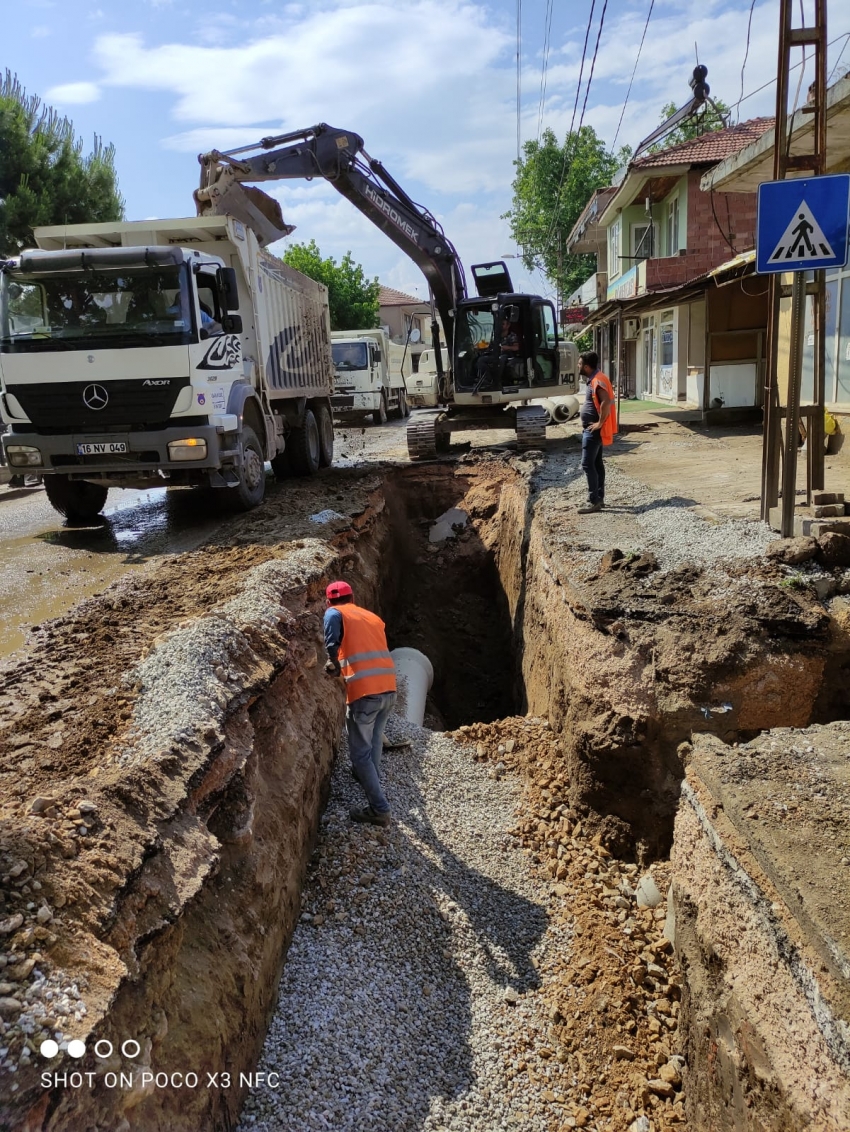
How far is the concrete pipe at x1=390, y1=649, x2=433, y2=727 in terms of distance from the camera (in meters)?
7.51

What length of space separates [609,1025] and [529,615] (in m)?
4.96

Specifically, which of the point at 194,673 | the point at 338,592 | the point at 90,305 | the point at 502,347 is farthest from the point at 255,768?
the point at 502,347

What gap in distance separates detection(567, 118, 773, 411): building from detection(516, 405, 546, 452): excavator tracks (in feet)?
13.1

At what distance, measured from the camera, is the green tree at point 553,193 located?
150ft

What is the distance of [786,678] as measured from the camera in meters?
5.11

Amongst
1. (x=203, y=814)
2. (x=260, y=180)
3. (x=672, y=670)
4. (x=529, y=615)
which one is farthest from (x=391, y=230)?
(x=203, y=814)

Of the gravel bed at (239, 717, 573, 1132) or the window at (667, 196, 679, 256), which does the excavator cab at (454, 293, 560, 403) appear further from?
the window at (667, 196, 679, 256)

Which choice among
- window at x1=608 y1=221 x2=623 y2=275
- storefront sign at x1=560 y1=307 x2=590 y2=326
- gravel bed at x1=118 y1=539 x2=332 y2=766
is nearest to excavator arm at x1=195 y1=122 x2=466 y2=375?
gravel bed at x1=118 y1=539 x2=332 y2=766

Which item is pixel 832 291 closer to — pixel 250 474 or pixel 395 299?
pixel 250 474

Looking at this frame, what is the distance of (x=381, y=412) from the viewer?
2509cm

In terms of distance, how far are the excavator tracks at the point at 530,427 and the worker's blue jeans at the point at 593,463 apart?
Answer: 16.8 ft

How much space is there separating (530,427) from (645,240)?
15.7 metres

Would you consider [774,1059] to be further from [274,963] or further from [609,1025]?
[274,963]

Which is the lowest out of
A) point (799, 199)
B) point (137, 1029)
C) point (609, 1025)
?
point (609, 1025)
